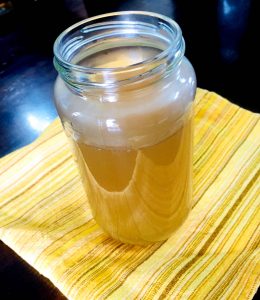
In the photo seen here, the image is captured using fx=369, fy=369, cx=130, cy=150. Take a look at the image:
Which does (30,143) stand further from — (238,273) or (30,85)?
(238,273)

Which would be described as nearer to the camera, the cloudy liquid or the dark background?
the cloudy liquid

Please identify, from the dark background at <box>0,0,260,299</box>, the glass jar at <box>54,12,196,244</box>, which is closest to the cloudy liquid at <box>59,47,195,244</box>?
the glass jar at <box>54,12,196,244</box>

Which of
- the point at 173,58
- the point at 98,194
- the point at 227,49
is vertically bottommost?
the point at 227,49

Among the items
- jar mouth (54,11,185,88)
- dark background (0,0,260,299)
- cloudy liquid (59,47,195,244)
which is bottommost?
dark background (0,0,260,299)

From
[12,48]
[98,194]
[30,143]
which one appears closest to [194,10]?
[12,48]

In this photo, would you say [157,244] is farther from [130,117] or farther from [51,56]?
[51,56]

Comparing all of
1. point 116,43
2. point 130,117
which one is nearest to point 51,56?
point 116,43

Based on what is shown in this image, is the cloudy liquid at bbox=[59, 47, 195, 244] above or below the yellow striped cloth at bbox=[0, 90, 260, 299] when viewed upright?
above

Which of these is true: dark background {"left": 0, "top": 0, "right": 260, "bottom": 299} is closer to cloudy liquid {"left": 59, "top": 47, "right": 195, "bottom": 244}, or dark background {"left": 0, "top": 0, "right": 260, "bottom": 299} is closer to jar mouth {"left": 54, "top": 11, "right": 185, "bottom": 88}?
cloudy liquid {"left": 59, "top": 47, "right": 195, "bottom": 244}
